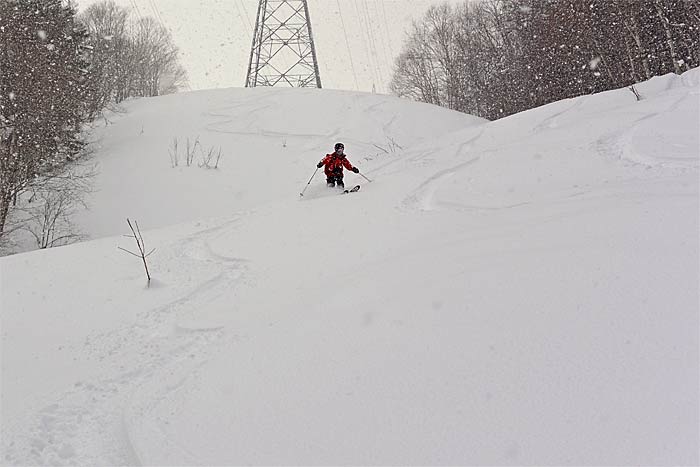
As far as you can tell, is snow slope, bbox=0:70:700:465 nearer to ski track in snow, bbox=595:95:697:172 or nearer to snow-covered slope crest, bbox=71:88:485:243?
ski track in snow, bbox=595:95:697:172

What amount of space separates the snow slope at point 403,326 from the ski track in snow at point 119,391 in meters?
0.02

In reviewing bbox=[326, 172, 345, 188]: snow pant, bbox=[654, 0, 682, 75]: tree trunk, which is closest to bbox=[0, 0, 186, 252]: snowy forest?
bbox=[326, 172, 345, 188]: snow pant

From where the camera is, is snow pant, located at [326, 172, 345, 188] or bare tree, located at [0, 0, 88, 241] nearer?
snow pant, located at [326, 172, 345, 188]

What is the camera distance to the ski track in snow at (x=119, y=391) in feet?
10.5

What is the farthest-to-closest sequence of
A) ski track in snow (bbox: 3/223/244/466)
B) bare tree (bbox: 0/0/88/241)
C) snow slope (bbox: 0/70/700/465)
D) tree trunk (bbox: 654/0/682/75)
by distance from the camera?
tree trunk (bbox: 654/0/682/75) → bare tree (bbox: 0/0/88/241) → ski track in snow (bbox: 3/223/244/466) → snow slope (bbox: 0/70/700/465)

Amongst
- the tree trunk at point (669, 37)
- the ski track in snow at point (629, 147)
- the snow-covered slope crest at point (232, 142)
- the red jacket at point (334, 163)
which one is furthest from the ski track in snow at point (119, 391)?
the tree trunk at point (669, 37)

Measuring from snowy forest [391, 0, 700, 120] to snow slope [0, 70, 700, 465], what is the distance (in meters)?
11.8

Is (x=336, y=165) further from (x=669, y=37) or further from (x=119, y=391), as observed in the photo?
(x=669, y=37)

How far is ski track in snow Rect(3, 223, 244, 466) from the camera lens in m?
3.19

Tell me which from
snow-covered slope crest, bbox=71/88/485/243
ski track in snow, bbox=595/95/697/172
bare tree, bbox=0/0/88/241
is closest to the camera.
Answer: ski track in snow, bbox=595/95/697/172

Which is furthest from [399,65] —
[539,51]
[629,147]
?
[629,147]

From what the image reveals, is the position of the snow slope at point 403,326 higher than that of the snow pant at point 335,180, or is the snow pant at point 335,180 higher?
the snow pant at point 335,180

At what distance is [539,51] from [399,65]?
17.7m

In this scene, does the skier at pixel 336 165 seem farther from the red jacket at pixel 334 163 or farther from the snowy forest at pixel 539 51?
the snowy forest at pixel 539 51
